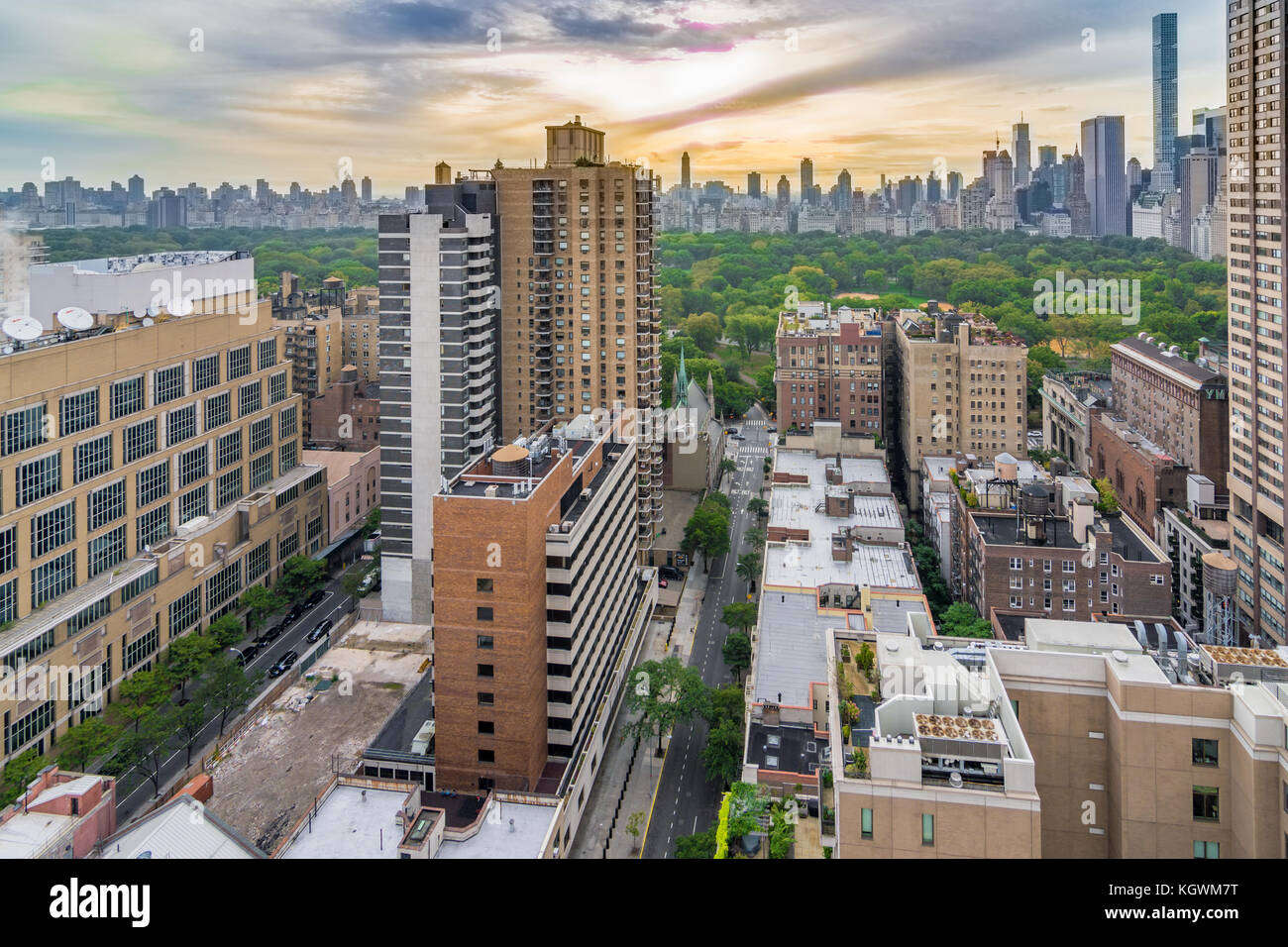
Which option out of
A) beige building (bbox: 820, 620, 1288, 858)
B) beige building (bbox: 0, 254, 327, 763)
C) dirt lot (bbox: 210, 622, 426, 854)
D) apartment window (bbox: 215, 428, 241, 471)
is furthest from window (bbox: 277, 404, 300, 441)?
beige building (bbox: 820, 620, 1288, 858)

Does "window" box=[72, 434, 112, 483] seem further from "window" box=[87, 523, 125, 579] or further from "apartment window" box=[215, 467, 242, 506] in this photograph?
"apartment window" box=[215, 467, 242, 506]

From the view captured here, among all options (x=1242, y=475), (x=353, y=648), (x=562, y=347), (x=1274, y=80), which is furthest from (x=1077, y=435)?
(x=353, y=648)

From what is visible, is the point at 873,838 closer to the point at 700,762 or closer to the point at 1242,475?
the point at 700,762

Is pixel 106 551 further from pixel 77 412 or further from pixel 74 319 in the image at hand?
pixel 74 319

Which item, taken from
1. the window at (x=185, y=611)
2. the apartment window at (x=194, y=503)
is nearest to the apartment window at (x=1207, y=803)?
the window at (x=185, y=611)

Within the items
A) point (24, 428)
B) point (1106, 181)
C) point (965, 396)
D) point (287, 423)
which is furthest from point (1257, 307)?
point (1106, 181)

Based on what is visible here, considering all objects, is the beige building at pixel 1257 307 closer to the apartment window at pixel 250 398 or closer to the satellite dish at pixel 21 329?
the apartment window at pixel 250 398
